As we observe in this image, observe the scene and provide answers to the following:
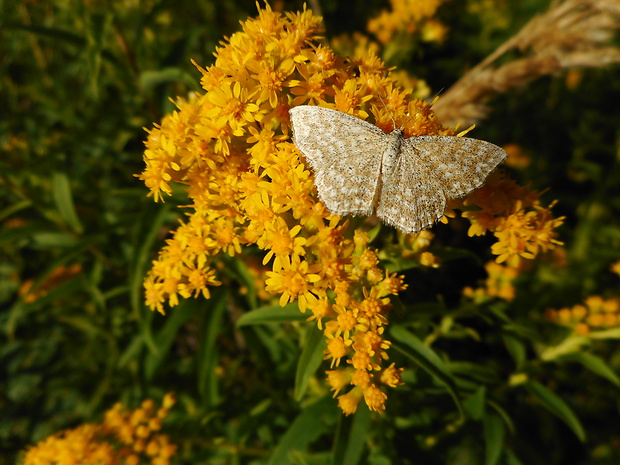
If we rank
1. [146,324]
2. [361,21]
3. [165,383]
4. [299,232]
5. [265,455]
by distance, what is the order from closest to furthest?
[299,232], [146,324], [265,455], [165,383], [361,21]

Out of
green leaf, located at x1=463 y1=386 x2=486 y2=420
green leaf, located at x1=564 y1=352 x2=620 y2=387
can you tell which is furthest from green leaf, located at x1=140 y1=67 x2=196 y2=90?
green leaf, located at x1=564 y1=352 x2=620 y2=387

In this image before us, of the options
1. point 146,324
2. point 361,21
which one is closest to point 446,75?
point 361,21

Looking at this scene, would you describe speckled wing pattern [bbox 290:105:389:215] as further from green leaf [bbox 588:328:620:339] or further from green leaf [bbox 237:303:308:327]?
green leaf [bbox 588:328:620:339]

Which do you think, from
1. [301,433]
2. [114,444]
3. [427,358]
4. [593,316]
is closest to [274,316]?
[301,433]

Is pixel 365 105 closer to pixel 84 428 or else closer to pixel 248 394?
pixel 248 394

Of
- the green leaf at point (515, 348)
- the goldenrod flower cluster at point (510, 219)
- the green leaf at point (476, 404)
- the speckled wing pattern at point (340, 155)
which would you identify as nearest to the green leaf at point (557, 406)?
the green leaf at point (515, 348)

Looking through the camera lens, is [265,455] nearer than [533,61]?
Yes
